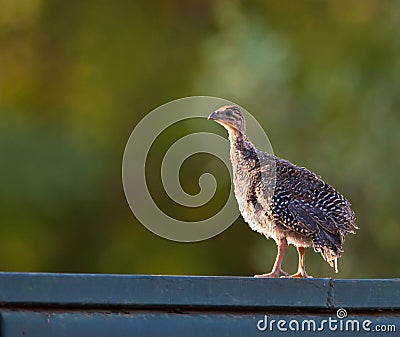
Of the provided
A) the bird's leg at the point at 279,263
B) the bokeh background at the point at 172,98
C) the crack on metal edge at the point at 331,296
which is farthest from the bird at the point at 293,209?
the bokeh background at the point at 172,98

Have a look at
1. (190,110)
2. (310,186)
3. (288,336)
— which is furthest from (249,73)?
(288,336)

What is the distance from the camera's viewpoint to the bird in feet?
21.6

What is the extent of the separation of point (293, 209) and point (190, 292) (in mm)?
1449

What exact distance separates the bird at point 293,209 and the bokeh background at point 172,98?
6.43 m

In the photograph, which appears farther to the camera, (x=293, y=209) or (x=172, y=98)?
(x=172, y=98)

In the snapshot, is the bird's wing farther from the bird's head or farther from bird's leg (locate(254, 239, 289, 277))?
the bird's head

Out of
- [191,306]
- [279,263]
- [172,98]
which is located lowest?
[191,306]

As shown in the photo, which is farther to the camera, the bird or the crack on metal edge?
the bird

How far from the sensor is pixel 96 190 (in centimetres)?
1911

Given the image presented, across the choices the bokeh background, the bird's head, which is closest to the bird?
the bird's head

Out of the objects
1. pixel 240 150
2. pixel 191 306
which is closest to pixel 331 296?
pixel 191 306

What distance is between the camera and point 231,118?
23.7 ft

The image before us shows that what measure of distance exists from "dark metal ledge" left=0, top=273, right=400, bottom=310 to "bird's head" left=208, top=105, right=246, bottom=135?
190 cm

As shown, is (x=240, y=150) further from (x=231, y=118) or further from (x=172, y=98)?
(x=172, y=98)
